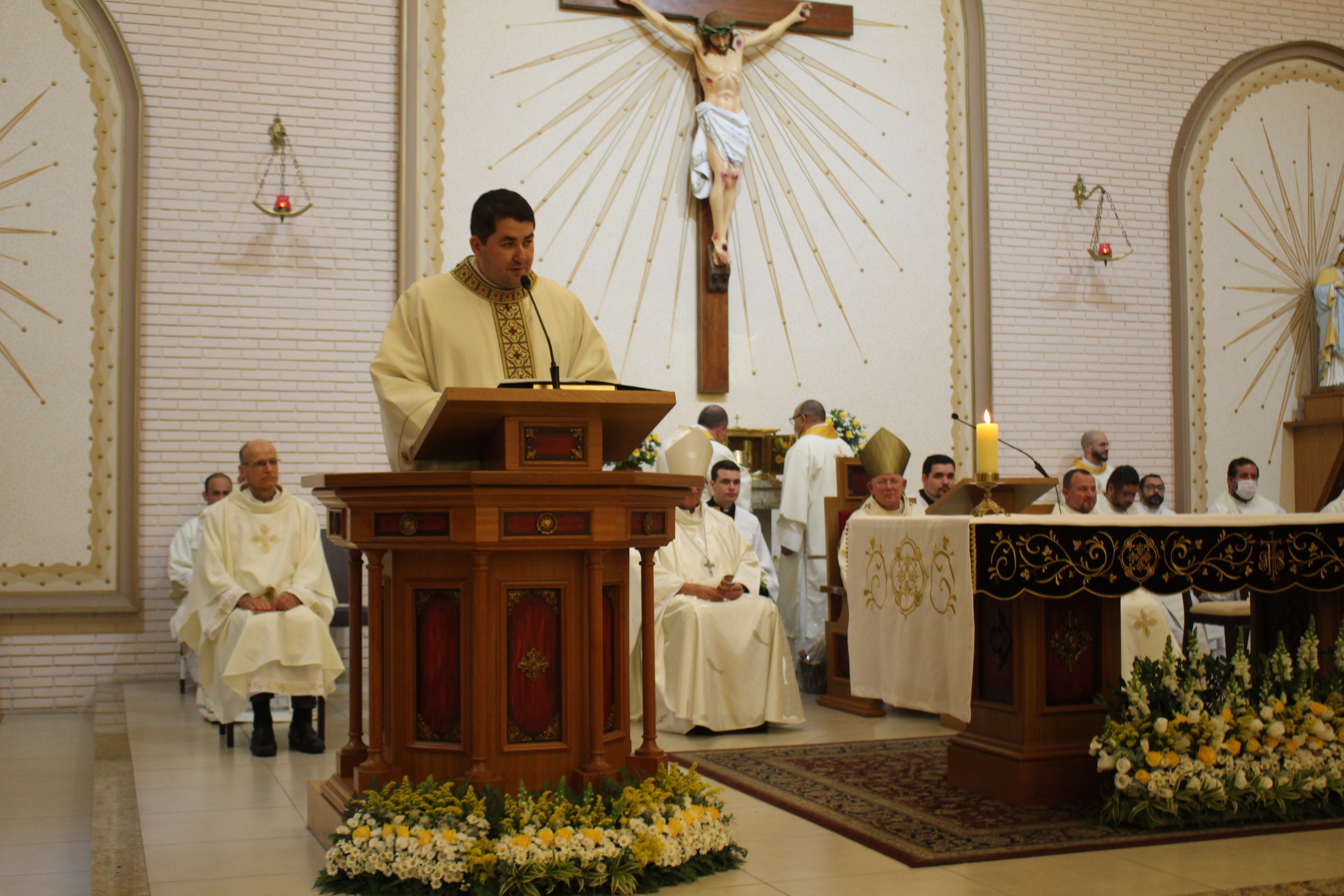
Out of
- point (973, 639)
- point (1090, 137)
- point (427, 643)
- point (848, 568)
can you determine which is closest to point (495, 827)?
point (427, 643)

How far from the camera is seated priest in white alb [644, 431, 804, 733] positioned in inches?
241

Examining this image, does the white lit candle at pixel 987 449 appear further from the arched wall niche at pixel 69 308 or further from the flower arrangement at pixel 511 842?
the arched wall niche at pixel 69 308

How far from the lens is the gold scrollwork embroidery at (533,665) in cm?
330

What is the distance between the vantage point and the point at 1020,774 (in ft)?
13.9

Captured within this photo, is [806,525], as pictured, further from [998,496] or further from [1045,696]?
[1045,696]

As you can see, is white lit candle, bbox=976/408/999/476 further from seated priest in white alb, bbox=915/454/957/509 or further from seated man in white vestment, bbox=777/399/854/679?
seated man in white vestment, bbox=777/399/854/679

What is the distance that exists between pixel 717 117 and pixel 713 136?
15 centimetres

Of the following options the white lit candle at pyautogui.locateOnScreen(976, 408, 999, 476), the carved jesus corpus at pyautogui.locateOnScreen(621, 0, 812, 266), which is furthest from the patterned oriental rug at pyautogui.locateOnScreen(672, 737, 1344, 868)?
the carved jesus corpus at pyautogui.locateOnScreen(621, 0, 812, 266)

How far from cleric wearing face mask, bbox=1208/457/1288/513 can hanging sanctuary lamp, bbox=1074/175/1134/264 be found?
1862 millimetres

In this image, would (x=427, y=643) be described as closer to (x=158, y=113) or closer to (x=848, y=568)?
(x=848, y=568)

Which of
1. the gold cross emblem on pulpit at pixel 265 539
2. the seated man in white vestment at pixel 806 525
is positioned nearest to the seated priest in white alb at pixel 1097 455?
the seated man in white vestment at pixel 806 525

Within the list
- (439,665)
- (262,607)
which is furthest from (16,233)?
(439,665)

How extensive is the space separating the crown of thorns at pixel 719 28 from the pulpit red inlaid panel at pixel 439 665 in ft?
21.1

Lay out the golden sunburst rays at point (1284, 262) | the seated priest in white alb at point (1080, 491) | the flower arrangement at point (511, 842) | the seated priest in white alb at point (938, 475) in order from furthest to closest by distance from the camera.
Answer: the golden sunburst rays at point (1284, 262) → the seated priest in white alb at point (1080, 491) → the seated priest in white alb at point (938, 475) → the flower arrangement at point (511, 842)
